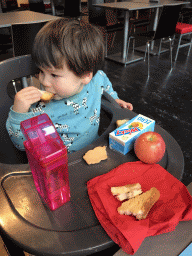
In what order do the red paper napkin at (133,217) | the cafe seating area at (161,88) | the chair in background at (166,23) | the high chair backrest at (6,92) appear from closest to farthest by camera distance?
1. the red paper napkin at (133,217)
2. the high chair backrest at (6,92)
3. the cafe seating area at (161,88)
4. the chair in background at (166,23)

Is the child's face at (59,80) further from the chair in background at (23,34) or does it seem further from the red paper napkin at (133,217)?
the chair in background at (23,34)

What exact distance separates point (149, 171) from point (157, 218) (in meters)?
0.16

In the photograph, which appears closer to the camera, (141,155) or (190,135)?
(141,155)

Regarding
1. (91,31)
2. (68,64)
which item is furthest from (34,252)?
(91,31)

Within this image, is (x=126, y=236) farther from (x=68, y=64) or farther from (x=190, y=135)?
(x=190, y=135)

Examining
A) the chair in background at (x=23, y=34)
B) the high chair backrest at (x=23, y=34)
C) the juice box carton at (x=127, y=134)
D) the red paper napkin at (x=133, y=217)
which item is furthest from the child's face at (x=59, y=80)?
the high chair backrest at (x=23, y=34)

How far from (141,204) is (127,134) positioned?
25 cm

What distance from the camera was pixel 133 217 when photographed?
504 millimetres

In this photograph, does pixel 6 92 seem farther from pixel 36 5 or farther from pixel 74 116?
pixel 36 5

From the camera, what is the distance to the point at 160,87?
9.76ft

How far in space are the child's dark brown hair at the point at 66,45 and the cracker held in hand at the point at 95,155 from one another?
28 cm

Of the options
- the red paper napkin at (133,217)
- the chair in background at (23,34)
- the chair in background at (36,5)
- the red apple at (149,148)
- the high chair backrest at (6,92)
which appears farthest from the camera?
the chair in background at (36,5)

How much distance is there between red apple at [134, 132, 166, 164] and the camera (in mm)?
637

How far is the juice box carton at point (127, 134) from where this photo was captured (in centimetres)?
69
